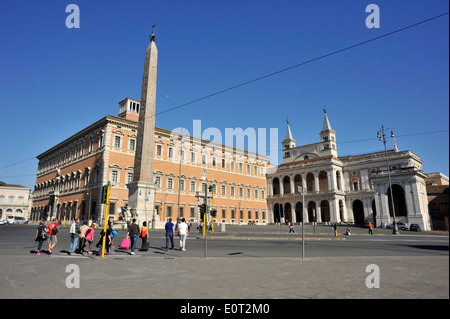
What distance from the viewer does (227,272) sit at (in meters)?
6.96

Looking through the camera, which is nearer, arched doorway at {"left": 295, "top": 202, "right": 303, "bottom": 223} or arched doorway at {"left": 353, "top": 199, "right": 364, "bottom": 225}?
arched doorway at {"left": 353, "top": 199, "right": 364, "bottom": 225}

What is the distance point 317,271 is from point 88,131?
4245 centimetres

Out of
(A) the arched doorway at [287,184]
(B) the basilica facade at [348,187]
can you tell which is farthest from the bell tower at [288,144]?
(A) the arched doorway at [287,184]

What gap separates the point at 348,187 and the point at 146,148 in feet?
146

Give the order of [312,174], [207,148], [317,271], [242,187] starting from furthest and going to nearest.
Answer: [312,174]
[242,187]
[207,148]
[317,271]

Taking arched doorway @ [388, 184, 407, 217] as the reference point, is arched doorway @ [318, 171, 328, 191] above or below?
above

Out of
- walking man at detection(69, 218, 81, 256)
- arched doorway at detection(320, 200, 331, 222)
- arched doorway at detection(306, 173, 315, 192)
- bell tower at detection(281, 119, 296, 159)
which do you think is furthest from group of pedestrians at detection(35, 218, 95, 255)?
bell tower at detection(281, 119, 296, 159)

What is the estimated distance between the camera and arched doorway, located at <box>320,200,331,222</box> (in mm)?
55938

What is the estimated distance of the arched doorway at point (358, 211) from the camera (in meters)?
53.9

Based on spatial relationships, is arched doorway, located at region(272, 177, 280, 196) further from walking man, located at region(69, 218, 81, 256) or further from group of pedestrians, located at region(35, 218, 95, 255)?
walking man, located at region(69, 218, 81, 256)

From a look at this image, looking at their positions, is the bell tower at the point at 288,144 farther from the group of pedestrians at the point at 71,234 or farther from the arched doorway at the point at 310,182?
the group of pedestrians at the point at 71,234
